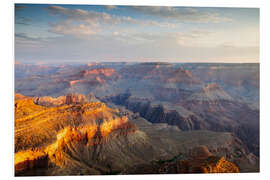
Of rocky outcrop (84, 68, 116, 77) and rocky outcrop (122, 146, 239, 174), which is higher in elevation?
rocky outcrop (84, 68, 116, 77)

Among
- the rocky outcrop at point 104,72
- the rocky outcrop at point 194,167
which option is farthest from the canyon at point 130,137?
the rocky outcrop at point 104,72

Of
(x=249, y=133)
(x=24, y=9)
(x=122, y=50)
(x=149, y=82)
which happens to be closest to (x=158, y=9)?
(x=122, y=50)

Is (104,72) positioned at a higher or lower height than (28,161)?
higher

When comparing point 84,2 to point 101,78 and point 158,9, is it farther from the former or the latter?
point 101,78

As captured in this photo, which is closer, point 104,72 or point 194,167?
point 194,167

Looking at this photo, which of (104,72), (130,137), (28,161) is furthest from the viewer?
(104,72)

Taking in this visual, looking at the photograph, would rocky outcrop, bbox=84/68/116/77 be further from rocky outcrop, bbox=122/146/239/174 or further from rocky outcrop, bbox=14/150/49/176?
rocky outcrop, bbox=122/146/239/174

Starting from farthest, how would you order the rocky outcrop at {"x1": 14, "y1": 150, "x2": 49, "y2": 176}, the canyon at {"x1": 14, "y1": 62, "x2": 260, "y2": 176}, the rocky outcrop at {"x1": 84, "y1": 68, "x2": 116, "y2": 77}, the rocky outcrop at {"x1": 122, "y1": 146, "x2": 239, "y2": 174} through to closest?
the rocky outcrop at {"x1": 84, "y1": 68, "x2": 116, "y2": 77} < the canyon at {"x1": 14, "y1": 62, "x2": 260, "y2": 176} < the rocky outcrop at {"x1": 14, "y1": 150, "x2": 49, "y2": 176} < the rocky outcrop at {"x1": 122, "y1": 146, "x2": 239, "y2": 174}

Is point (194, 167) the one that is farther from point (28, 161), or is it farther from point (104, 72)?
point (104, 72)

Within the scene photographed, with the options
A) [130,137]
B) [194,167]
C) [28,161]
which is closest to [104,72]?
[130,137]

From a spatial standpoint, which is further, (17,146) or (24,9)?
(24,9)

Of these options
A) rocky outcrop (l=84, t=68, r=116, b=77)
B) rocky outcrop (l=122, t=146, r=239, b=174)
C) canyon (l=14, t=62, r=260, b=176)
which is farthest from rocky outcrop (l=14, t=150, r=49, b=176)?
Result: rocky outcrop (l=84, t=68, r=116, b=77)
